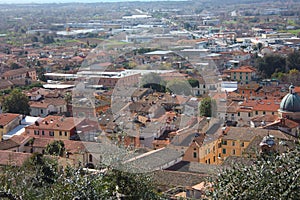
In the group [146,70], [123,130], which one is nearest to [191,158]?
[146,70]

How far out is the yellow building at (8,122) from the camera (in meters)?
11.6

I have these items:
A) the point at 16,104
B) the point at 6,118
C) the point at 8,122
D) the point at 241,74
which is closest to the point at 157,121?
the point at 8,122

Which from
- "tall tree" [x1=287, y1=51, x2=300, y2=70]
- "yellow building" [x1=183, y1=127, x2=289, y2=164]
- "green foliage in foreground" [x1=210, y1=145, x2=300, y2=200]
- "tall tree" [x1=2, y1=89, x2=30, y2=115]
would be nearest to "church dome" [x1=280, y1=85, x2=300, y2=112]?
"yellow building" [x1=183, y1=127, x2=289, y2=164]

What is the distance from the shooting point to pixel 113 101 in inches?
259

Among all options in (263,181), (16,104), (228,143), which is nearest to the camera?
(263,181)

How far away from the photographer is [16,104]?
13.8 m

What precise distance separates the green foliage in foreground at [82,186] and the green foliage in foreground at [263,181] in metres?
0.67

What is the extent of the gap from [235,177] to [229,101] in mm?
10555

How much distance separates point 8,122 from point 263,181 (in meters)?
9.22

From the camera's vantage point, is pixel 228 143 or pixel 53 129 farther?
pixel 53 129

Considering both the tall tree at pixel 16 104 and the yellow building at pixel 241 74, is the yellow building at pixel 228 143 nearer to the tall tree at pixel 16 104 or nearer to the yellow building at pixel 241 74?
the tall tree at pixel 16 104

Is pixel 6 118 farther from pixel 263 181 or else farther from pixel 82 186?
pixel 263 181

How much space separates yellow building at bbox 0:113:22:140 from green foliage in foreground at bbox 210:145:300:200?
8697 millimetres

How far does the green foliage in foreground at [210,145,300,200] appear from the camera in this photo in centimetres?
340
